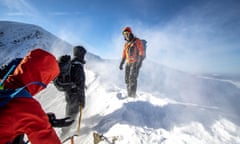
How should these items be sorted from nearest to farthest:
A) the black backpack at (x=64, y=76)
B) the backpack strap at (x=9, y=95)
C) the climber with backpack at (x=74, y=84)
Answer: the backpack strap at (x=9, y=95)
the black backpack at (x=64, y=76)
the climber with backpack at (x=74, y=84)

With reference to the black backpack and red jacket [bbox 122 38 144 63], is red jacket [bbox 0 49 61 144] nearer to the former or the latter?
the black backpack

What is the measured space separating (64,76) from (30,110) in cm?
244

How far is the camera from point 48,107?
6352 millimetres

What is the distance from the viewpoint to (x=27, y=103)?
122cm

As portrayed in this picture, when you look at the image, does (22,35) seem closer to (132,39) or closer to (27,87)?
(132,39)

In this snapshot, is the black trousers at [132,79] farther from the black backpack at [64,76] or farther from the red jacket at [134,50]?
the black backpack at [64,76]

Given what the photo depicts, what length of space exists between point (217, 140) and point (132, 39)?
3.98 metres

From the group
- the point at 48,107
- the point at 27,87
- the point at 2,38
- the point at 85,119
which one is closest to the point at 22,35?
the point at 2,38

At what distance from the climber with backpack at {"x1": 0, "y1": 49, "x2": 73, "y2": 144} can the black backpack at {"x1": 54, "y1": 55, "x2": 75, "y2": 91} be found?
5.86ft

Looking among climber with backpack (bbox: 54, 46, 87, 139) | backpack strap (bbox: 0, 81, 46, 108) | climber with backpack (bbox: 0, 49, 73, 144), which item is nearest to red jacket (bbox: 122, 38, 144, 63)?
climber with backpack (bbox: 54, 46, 87, 139)

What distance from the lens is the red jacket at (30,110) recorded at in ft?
3.72

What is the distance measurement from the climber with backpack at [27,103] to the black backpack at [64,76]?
1787 millimetres

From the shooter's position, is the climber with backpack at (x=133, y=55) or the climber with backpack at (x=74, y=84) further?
the climber with backpack at (x=133, y=55)

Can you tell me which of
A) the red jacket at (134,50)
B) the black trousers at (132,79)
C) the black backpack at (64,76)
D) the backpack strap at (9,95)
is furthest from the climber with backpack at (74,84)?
the backpack strap at (9,95)
